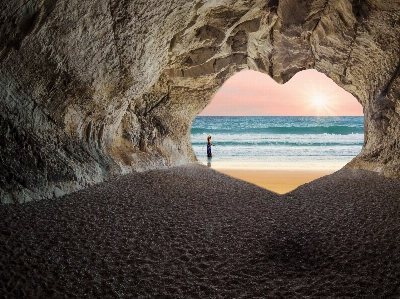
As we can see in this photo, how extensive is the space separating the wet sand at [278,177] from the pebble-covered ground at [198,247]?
128 inches

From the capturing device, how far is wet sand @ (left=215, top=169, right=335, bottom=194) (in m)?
8.77

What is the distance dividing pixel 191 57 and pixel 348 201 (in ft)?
18.2

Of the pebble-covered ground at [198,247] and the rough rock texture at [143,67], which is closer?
the pebble-covered ground at [198,247]

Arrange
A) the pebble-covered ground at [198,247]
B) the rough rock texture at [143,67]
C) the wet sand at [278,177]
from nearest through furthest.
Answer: the pebble-covered ground at [198,247]
the rough rock texture at [143,67]
the wet sand at [278,177]

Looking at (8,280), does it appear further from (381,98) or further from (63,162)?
(381,98)

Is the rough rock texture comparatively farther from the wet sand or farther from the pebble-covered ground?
the wet sand

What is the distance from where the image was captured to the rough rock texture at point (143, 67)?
175 inches

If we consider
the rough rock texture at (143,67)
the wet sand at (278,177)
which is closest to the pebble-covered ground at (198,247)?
the rough rock texture at (143,67)

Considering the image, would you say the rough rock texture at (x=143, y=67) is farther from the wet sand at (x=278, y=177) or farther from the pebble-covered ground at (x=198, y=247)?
the wet sand at (x=278, y=177)

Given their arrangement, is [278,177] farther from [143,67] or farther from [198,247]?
A: [198,247]

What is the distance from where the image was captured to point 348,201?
207 inches

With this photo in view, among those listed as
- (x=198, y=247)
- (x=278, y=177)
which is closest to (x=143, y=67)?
(x=198, y=247)

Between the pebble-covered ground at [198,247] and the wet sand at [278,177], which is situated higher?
the pebble-covered ground at [198,247]

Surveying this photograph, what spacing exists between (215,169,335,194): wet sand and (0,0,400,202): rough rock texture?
5.17 feet
